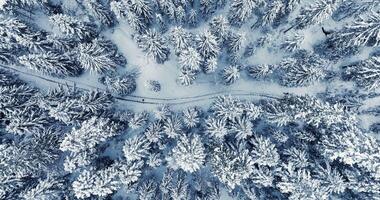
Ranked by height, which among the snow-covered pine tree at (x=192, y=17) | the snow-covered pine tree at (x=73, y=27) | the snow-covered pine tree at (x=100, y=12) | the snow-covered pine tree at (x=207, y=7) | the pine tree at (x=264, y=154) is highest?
the snow-covered pine tree at (x=207, y=7)

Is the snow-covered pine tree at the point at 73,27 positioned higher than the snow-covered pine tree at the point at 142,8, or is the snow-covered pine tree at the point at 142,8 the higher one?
the snow-covered pine tree at the point at 142,8

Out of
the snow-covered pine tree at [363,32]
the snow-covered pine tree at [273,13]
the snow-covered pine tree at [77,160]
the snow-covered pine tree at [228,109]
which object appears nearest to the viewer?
the snow-covered pine tree at [77,160]

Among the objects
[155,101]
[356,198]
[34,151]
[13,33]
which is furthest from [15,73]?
[356,198]

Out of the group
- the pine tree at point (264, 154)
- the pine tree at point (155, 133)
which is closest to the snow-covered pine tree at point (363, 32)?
the pine tree at point (264, 154)

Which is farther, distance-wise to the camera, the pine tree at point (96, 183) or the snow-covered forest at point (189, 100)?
the snow-covered forest at point (189, 100)

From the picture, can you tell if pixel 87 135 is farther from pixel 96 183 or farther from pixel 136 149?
pixel 136 149

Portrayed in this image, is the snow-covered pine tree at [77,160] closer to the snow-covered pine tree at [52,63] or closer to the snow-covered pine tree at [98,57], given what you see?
the snow-covered pine tree at [98,57]

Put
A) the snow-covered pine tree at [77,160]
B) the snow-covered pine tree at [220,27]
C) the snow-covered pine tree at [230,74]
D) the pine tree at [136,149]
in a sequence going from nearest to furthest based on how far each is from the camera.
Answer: the snow-covered pine tree at [77,160] < the pine tree at [136,149] < the snow-covered pine tree at [220,27] < the snow-covered pine tree at [230,74]

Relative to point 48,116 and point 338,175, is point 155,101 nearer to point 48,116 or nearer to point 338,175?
point 48,116
